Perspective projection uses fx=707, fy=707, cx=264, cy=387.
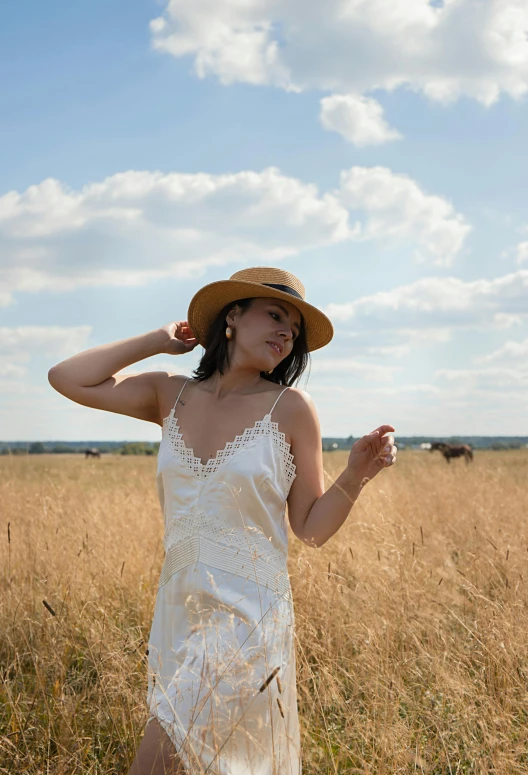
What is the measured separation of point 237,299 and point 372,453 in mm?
931

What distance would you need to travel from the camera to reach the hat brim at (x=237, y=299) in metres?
2.88

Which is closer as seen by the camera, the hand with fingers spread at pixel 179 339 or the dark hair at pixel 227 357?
the dark hair at pixel 227 357

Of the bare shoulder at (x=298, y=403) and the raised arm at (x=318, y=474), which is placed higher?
the bare shoulder at (x=298, y=403)

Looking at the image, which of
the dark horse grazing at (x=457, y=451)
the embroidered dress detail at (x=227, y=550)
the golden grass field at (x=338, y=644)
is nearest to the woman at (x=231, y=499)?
the embroidered dress detail at (x=227, y=550)

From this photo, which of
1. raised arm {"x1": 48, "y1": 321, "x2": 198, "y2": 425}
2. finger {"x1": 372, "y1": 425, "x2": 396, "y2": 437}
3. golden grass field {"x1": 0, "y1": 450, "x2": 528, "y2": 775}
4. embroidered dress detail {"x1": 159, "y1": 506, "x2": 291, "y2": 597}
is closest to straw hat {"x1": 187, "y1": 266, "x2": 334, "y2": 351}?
raised arm {"x1": 48, "y1": 321, "x2": 198, "y2": 425}

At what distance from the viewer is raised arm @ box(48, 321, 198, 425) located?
3002mm

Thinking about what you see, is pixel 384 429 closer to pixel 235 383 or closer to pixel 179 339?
pixel 235 383

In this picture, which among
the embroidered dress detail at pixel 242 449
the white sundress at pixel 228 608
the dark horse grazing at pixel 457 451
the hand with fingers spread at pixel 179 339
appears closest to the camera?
the white sundress at pixel 228 608

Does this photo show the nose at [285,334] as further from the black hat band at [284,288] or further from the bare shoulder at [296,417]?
the bare shoulder at [296,417]

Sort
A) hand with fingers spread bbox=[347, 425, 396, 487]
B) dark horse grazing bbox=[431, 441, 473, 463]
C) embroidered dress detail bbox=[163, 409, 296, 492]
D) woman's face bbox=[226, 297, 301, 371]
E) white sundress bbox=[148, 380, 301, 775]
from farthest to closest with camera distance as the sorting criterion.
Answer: dark horse grazing bbox=[431, 441, 473, 463]
woman's face bbox=[226, 297, 301, 371]
embroidered dress detail bbox=[163, 409, 296, 492]
hand with fingers spread bbox=[347, 425, 396, 487]
white sundress bbox=[148, 380, 301, 775]

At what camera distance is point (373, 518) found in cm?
651

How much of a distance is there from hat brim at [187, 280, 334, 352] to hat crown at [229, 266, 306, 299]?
55 mm

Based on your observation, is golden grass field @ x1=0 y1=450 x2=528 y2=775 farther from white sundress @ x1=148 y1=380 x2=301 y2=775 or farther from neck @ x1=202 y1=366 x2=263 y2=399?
neck @ x1=202 y1=366 x2=263 y2=399

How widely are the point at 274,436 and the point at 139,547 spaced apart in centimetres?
328
